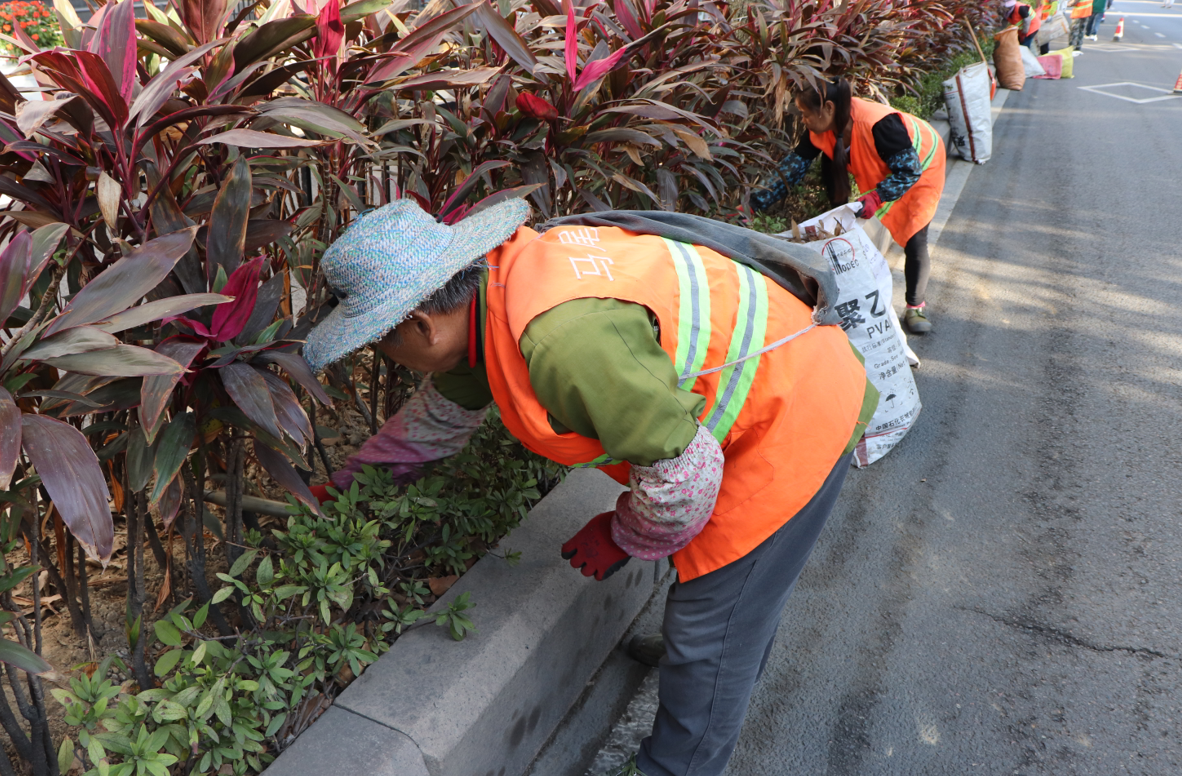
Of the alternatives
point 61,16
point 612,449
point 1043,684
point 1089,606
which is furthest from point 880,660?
point 61,16

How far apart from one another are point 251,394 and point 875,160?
316cm

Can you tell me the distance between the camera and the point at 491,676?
182 cm

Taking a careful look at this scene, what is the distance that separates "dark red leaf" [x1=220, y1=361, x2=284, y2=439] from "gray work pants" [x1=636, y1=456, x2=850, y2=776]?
3.06ft

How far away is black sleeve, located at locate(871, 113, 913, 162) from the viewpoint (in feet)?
11.6

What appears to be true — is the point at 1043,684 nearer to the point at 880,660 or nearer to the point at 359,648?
the point at 880,660

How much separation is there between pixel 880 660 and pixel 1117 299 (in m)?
3.52

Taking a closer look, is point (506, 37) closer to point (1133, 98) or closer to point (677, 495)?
point (677, 495)

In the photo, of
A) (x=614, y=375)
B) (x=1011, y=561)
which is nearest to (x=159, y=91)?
(x=614, y=375)

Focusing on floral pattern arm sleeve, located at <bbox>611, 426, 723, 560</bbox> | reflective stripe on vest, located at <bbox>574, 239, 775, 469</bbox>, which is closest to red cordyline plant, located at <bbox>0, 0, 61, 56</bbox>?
reflective stripe on vest, located at <bbox>574, 239, 775, 469</bbox>

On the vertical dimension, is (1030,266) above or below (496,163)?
below

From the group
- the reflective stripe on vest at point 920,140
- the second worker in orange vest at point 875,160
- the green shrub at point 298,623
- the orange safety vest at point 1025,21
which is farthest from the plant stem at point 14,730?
the orange safety vest at point 1025,21

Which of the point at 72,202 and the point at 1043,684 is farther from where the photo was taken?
the point at 1043,684

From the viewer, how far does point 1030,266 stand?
17.4 ft

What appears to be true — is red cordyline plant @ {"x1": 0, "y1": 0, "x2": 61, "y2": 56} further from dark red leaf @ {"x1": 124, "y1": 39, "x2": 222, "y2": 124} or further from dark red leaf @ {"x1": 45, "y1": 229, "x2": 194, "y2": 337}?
dark red leaf @ {"x1": 45, "y1": 229, "x2": 194, "y2": 337}
